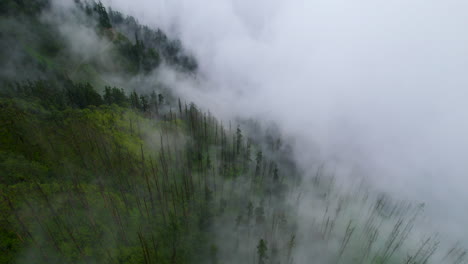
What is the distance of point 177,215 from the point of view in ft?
395

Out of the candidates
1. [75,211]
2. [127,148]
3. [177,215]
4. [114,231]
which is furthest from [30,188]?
[177,215]

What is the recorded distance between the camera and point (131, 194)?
→ 116938 millimetres

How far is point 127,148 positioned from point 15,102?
6190cm

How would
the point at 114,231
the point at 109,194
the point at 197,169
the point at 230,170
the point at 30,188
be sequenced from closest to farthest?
the point at 30,188, the point at 114,231, the point at 109,194, the point at 197,169, the point at 230,170

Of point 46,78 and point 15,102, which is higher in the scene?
point 46,78

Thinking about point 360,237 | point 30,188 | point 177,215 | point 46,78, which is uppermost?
point 46,78

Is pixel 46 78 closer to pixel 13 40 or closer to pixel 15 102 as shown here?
pixel 13 40

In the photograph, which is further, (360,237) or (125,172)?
(360,237)

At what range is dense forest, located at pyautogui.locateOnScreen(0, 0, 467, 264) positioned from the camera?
9012cm

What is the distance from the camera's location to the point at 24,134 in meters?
108

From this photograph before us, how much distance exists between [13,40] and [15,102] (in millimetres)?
92483

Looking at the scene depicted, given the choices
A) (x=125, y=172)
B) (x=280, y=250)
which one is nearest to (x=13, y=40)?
(x=125, y=172)

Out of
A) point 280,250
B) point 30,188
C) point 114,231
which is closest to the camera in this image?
point 30,188

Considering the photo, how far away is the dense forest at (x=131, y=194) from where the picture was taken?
90.1 meters
